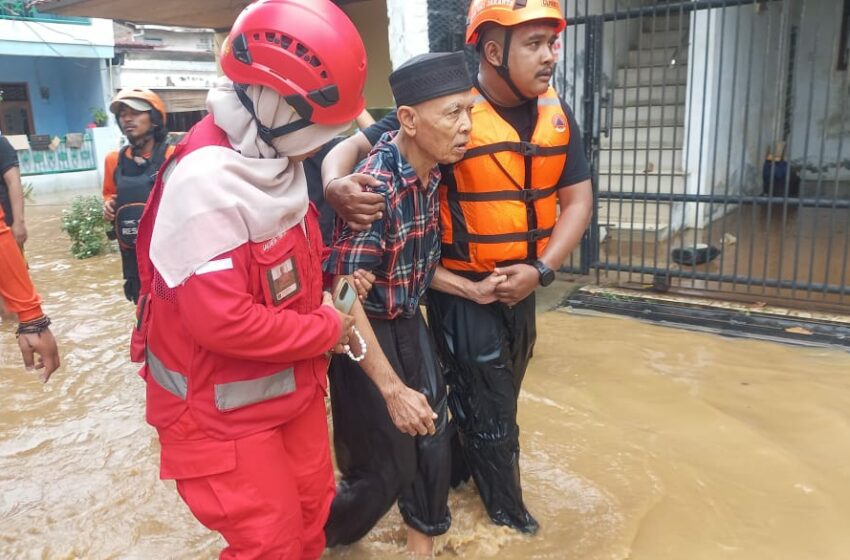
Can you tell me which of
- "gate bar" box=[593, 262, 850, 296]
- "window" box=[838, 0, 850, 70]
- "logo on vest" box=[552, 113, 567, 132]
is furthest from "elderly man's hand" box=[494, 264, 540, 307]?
"window" box=[838, 0, 850, 70]

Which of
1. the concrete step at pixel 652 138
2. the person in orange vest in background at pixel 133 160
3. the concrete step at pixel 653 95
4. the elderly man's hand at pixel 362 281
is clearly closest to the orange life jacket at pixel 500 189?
the elderly man's hand at pixel 362 281

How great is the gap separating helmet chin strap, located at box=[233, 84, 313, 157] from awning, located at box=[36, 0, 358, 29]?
749 centimetres

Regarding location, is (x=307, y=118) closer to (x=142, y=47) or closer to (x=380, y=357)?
(x=380, y=357)

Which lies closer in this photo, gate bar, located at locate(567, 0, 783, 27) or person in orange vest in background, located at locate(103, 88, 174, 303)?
person in orange vest in background, located at locate(103, 88, 174, 303)

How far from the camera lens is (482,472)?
2.79 m

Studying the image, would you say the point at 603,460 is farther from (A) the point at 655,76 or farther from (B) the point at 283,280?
(A) the point at 655,76

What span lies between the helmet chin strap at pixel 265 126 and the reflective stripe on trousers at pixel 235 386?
0.62m

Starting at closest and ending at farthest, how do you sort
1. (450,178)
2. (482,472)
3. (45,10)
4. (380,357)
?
(380,357)
(450,178)
(482,472)
(45,10)

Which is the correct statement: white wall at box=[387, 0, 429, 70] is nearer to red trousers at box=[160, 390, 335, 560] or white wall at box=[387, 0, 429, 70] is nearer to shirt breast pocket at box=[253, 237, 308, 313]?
shirt breast pocket at box=[253, 237, 308, 313]

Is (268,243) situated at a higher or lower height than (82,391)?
higher

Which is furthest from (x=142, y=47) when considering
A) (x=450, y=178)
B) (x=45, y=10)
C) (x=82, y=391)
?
(x=450, y=178)

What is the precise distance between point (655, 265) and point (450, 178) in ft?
12.1

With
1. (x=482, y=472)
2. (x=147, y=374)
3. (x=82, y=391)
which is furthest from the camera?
(x=82, y=391)

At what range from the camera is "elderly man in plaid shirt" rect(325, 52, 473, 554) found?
2268 mm
